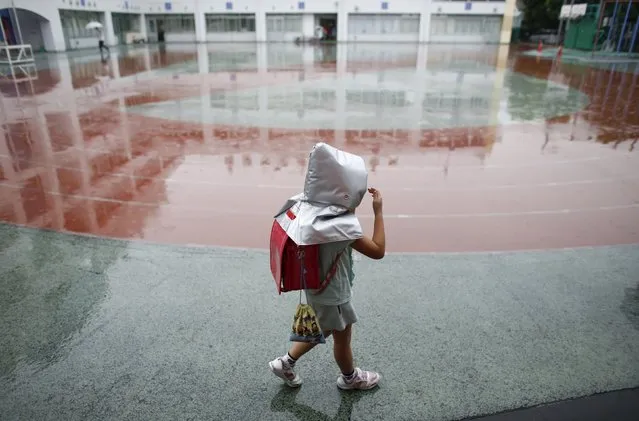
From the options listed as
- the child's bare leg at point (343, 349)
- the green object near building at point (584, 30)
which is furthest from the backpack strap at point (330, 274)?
the green object near building at point (584, 30)

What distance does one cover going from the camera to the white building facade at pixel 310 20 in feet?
148

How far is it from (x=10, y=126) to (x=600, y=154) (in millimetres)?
13295

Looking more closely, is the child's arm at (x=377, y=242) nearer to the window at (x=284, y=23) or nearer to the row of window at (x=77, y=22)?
the row of window at (x=77, y=22)

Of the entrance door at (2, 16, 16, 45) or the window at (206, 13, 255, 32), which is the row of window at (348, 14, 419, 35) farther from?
the entrance door at (2, 16, 16, 45)

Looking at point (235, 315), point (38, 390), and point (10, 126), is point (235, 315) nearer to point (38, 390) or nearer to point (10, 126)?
point (38, 390)

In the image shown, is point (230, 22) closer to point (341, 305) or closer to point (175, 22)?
point (175, 22)

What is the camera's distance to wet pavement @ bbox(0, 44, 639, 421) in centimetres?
301

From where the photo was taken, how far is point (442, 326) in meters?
3.65

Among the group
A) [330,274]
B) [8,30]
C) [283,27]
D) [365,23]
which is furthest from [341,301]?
[283,27]

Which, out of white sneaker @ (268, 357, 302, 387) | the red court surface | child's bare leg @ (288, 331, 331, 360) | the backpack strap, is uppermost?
the backpack strap

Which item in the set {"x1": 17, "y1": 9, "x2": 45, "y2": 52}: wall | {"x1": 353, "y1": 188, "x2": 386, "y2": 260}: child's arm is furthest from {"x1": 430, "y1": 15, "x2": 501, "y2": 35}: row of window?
{"x1": 353, "y1": 188, "x2": 386, "y2": 260}: child's arm

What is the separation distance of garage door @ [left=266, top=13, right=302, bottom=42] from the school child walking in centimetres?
4816

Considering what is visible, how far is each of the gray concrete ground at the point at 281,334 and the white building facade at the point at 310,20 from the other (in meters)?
45.2

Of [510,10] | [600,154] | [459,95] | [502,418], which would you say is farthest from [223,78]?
[510,10]
